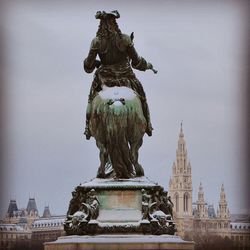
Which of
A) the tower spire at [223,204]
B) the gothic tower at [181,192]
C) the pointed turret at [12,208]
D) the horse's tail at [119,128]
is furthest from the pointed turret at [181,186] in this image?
the horse's tail at [119,128]

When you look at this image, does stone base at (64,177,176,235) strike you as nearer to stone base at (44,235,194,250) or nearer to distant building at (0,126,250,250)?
stone base at (44,235,194,250)

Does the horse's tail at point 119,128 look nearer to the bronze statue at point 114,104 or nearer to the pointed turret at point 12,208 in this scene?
the bronze statue at point 114,104

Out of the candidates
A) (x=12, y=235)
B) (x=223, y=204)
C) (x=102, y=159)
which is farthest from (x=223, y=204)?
(x=102, y=159)

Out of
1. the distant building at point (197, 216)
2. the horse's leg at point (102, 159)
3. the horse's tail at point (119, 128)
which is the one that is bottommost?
the horse's leg at point (102, 159)

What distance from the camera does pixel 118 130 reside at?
2419 cm

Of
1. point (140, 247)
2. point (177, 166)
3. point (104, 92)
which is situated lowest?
point (140, 247)

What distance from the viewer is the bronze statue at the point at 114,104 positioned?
2423cm

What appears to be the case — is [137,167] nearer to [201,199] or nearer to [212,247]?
[212,247]

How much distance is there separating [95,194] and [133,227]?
4.17 feet

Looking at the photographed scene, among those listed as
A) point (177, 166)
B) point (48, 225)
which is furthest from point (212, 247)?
point (48, 225)

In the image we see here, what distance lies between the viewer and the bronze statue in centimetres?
2423

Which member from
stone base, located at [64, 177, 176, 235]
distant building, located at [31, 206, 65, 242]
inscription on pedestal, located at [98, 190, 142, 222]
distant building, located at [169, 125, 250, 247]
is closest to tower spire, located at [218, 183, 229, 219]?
distant building, located at [169, 125, 250, 247]

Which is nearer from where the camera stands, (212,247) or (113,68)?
(113,68)

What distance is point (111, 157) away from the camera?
80.0 ft
